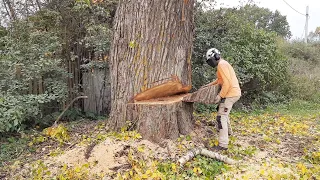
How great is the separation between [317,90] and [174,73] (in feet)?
32.6

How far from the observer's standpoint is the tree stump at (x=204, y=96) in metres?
4.96

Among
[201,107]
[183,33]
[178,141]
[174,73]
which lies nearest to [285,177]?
[178,141]

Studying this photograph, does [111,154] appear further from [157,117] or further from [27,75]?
[27,75]

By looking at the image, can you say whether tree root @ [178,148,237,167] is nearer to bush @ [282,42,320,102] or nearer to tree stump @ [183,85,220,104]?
tree stump @ [183,85,220,104]

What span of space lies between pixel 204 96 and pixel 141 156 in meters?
1.32

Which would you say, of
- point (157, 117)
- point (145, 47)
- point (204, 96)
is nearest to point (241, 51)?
point (204, 96)

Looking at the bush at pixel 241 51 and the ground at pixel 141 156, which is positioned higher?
the bush at pixel 241 51

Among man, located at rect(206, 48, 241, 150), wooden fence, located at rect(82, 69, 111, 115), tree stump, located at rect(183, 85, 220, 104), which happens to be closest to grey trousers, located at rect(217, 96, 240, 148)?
man, located at rect(206, 48, 241, 150)

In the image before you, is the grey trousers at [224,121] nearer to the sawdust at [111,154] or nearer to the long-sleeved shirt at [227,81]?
the long-sleeved shirt at [227,81]

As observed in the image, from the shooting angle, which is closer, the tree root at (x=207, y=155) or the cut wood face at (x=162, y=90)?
the tree root at (x=207, y=155)

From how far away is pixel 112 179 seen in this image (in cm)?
409

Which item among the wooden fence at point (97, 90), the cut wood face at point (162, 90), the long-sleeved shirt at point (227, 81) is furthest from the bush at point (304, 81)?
the cut wood face at point (162, 90)

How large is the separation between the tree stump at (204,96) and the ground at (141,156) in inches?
22.9

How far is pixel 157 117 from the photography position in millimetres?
4816
